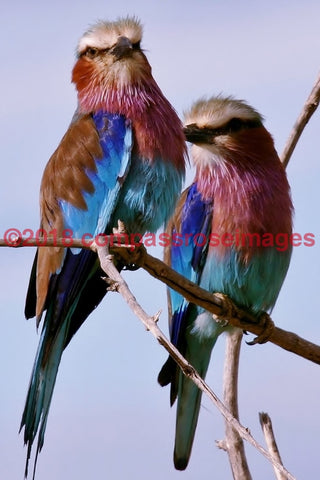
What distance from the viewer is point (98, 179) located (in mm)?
4137

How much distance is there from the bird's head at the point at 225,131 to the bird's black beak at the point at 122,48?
1.44 feet

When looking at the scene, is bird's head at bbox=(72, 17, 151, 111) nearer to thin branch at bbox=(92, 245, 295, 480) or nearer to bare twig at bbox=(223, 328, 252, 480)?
bare twig at bbox=(223, 328, 252, 480)

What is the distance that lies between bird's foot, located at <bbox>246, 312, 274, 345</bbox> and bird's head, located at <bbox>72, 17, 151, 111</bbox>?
1.24 metres

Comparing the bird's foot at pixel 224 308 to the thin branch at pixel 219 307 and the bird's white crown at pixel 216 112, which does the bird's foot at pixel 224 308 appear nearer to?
the thin branch at pixel 219 307

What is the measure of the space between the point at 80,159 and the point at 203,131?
64 centimetres

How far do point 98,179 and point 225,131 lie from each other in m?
0.73

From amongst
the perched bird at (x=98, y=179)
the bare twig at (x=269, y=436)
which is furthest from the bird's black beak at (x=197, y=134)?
the bare twig at (x=269, y=436)

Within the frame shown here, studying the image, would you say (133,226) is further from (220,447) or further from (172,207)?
(220,447)

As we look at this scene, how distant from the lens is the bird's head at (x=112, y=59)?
427 cm

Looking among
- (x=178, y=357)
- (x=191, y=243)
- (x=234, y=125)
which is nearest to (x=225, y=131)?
(x=234, y=125)

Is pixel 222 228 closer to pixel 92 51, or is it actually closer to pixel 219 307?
pixel 219 307

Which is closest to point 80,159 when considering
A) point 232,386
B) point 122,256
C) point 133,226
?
point 133,226

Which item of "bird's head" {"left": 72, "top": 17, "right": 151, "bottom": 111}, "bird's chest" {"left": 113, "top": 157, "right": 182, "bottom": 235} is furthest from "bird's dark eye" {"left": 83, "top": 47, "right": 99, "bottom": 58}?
"bird's chest" {"left": 113, "top": 157, "right": 182, "bottom": 235}

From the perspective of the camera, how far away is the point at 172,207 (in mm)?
4090
